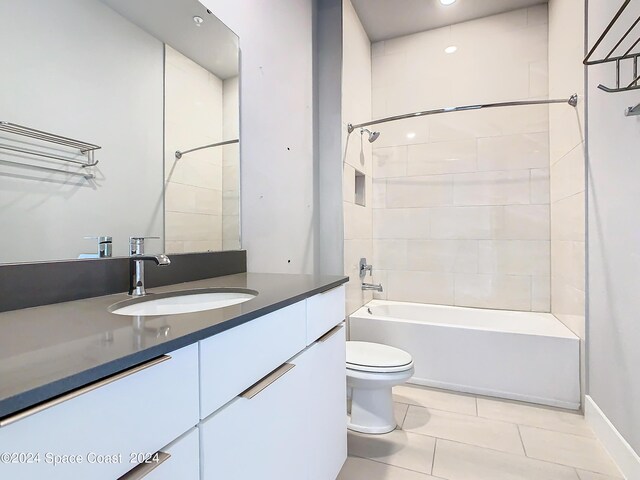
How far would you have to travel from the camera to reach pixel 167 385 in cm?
58

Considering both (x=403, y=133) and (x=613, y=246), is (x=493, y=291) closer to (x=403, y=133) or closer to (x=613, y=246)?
(x=613, y=246)

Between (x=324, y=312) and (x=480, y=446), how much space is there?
120 centimetres

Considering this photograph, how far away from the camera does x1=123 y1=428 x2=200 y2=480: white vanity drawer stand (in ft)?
1.74

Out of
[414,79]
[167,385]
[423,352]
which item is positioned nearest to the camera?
[167,385]

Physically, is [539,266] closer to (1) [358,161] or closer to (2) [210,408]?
(1) [358,161]

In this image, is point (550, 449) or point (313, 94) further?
point (313, 94)

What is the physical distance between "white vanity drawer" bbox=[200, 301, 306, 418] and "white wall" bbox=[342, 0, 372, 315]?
1.50 meters

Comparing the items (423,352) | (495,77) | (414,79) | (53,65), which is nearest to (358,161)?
(414,79)

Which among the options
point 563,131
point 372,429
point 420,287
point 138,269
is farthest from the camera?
point 420,287

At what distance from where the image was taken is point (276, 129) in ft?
6.43

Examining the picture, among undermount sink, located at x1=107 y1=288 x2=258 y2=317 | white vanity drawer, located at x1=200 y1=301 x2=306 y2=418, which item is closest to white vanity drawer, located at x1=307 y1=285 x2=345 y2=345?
white vanity drawer, located at x1=200 y1=301 x2=306 y2=418

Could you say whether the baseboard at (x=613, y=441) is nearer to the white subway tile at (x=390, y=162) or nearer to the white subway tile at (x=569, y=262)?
the white subway tile at (x=569, y=262)

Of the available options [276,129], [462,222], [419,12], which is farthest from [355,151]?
[419,12]

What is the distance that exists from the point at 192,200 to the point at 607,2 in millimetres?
2150
